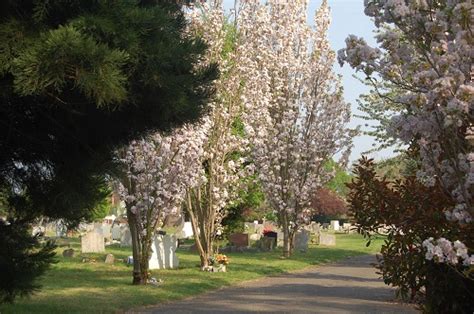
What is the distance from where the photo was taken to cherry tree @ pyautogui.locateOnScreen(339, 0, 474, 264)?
6.26m

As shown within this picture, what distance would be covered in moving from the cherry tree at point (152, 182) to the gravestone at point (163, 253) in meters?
2.78

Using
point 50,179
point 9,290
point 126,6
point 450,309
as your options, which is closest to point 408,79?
point 450,309

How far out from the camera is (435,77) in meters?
6.45

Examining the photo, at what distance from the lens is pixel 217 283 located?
21.1m

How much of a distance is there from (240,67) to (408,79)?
19.3 metres

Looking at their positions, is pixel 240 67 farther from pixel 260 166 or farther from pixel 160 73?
pixel 160 73

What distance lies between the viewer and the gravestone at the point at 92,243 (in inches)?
1328

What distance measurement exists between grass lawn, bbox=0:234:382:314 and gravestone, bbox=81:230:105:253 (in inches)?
72.5

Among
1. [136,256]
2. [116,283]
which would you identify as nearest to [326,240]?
[136,256]

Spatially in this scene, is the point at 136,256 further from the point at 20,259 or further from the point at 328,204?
the point at 328,204

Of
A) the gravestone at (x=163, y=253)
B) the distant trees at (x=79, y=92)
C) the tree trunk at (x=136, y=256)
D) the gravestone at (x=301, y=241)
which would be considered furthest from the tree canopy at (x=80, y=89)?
the gravestone at (x=301, y=241)

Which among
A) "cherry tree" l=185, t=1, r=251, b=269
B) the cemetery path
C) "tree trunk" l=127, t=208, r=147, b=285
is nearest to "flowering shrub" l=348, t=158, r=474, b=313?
the cemetery path

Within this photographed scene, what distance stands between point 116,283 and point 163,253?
16.5 feet

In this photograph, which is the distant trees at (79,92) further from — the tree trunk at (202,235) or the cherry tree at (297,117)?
the cherry tree at (297,117)
